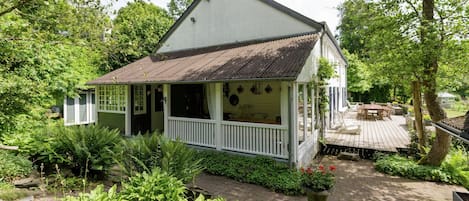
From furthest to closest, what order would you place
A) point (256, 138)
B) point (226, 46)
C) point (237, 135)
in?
point (226, 46), point (237, 135), point (256, 138)

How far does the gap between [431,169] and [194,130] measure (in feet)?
24.4

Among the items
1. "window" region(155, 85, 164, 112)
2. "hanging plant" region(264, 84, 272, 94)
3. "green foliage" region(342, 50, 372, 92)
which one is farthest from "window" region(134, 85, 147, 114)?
"green foliage" region(342, 50, 372, 92)

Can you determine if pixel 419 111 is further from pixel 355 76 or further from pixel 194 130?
pixel 355 76

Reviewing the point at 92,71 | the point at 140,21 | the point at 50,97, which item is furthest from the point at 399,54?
the point at 140,21

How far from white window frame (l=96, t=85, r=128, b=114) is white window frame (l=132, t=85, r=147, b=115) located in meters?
0.42

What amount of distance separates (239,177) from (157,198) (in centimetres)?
337

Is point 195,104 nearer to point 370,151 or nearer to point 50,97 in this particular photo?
point 50,97

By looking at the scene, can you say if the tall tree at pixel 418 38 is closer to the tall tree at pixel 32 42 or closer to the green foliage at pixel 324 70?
the green foliage at pixel 324 70

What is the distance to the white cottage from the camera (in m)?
6.95

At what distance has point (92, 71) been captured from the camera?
49.9ft

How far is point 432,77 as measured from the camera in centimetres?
688

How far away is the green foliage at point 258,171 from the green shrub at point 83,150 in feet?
8.78

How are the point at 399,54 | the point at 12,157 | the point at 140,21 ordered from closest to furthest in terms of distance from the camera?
the point at 12,157
the point at 399,54
the point at 140,21

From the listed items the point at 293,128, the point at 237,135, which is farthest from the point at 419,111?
the point at 237,135
